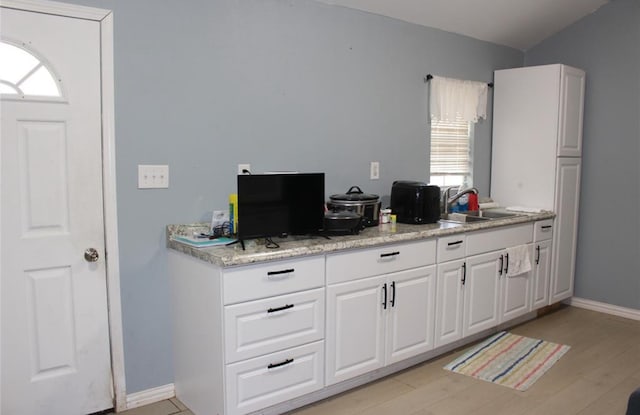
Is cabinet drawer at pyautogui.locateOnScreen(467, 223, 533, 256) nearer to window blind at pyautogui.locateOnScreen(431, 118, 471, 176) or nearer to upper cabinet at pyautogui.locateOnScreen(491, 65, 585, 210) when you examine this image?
upper cabinet at pyautogui.locateOnScreen(491, 65, 585, 210)

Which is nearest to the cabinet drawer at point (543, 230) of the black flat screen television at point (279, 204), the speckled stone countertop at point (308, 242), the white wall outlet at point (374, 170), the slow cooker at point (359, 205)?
the speckled stone countertop at point (308, 242)

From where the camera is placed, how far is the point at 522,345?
355 centimetres

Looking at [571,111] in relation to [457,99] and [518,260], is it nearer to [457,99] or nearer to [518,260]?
[457,99]

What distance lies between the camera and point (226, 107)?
2816 millimetres

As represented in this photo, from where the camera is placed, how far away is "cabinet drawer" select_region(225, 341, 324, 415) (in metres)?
2.30

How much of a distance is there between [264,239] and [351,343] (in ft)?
2.38

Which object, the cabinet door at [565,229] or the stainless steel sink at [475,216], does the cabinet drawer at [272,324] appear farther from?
the cabinet door at [565,229]

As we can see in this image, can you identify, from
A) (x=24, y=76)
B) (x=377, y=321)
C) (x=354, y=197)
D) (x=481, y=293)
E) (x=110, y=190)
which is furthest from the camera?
(x=481, y=293)

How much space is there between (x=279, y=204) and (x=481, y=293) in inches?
67.8

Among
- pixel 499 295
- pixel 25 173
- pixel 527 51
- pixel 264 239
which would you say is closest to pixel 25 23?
pixel 25 173

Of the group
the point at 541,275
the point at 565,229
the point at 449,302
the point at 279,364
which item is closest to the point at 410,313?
the point at 449,302

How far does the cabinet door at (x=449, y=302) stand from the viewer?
3.17 meters

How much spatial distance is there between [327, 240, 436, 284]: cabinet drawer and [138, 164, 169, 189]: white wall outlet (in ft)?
3.07

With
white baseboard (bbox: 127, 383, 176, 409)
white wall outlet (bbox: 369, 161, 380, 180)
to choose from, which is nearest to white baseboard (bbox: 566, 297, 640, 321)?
white wall outlet (bbox: 369, 161, 380, 180)
